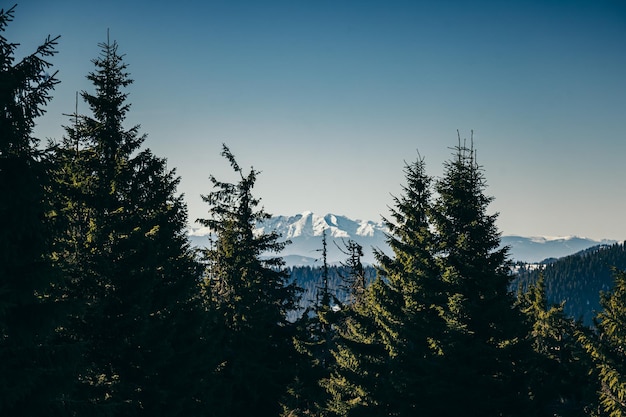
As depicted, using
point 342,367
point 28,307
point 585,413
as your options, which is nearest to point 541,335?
point 585,413

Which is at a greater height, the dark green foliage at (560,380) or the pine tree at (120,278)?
the pine tree at (120,278)

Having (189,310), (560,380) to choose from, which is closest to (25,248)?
(189,310)

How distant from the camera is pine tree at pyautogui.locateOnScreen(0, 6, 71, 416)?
8.99m

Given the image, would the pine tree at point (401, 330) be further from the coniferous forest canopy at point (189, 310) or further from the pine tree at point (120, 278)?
the pine tree at point (120, 278)

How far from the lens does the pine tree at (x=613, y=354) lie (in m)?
18.7

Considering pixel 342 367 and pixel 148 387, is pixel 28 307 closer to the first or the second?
pixel 148 387

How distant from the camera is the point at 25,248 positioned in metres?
9.56

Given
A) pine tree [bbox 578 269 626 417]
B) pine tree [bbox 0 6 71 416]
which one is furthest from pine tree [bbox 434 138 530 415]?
pine tree [bbox 0 6 71 416]

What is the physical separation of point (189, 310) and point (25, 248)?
10611 mm

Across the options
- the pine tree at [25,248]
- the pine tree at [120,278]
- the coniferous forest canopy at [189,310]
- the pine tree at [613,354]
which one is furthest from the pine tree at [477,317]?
→ the pine tree at [25,248]

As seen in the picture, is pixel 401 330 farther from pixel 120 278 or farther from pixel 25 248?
pixel 25 248

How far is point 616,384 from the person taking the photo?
61.9ft

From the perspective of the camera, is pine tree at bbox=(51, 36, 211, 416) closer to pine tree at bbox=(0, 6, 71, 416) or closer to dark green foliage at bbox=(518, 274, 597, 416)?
pine tree at bbox=(0, 6, 71, 416)

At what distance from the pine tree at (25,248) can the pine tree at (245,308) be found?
13699 millimetres
